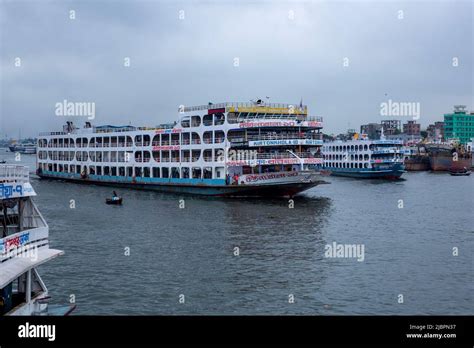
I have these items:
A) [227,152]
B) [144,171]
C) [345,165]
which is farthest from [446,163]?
[227,152]

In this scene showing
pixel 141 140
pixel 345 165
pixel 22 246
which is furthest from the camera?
pixel 345 165

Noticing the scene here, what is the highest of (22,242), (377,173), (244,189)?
(22,242)

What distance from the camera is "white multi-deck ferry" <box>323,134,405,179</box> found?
9438cm

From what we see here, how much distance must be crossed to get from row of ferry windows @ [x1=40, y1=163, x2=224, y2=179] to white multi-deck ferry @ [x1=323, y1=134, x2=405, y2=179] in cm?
4498

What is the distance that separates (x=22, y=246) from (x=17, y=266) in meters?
1.01

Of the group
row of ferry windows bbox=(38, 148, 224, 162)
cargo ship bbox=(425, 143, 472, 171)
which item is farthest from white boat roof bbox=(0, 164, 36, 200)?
cargo ship bbox=(425, 143, 472, 171)

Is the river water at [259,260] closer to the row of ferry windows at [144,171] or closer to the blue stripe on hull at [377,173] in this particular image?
the row of ferry windows at [144,171]

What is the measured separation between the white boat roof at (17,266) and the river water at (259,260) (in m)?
4.24

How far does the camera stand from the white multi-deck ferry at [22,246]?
47.6 feet

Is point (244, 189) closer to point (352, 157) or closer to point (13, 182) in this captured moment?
point (13, 182)

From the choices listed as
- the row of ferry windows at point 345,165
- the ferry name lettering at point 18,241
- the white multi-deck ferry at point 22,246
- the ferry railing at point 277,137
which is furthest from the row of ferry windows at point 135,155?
the row of ferry windows at point 345,165

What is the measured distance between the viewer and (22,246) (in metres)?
15.1

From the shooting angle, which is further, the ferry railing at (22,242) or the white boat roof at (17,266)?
the ferry railing at (22,242)

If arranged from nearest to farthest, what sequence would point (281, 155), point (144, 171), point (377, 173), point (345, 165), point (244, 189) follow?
1. point (244, 189)
2. point (281, 155)
3. point (144, 171)
4. point (377, 173)
5. point (345, 165)
